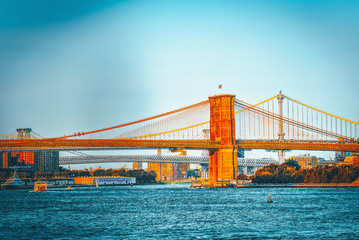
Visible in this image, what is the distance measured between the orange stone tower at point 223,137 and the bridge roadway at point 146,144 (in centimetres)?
200

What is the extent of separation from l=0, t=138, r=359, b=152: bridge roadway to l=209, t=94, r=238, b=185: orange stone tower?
6.56 feet

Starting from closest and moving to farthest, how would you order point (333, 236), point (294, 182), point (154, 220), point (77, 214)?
1. point (333, 236)
2. point (154, 220)
3. point (77, 214)
4. point (294, 182)

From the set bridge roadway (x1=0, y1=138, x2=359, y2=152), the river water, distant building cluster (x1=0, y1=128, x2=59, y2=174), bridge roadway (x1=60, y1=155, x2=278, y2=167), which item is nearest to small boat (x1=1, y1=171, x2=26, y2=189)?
distant building cluster (x1=0, y1=128, x2=59, y2=174)

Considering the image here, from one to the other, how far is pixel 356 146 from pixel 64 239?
59.3 metres

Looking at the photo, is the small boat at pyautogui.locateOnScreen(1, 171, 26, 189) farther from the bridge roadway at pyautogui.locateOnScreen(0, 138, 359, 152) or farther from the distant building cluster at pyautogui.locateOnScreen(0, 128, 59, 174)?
the bridge roadway at pyautogui.locateOnScreen(0, 138, 359, 152)

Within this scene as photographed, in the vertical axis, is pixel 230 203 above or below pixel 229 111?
below

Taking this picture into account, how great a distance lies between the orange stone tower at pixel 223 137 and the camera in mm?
87625

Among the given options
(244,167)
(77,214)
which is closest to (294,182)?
(77,214)

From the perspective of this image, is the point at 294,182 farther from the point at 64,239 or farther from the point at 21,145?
the point at 64,239

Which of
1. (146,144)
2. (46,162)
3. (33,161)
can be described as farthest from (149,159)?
(146,144)

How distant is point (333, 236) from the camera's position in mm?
32938

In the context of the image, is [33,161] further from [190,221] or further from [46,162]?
[190,221]

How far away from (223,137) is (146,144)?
12266 mm

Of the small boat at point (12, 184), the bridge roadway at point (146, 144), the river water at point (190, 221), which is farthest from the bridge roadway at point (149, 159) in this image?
the river water at point (190, 221)
